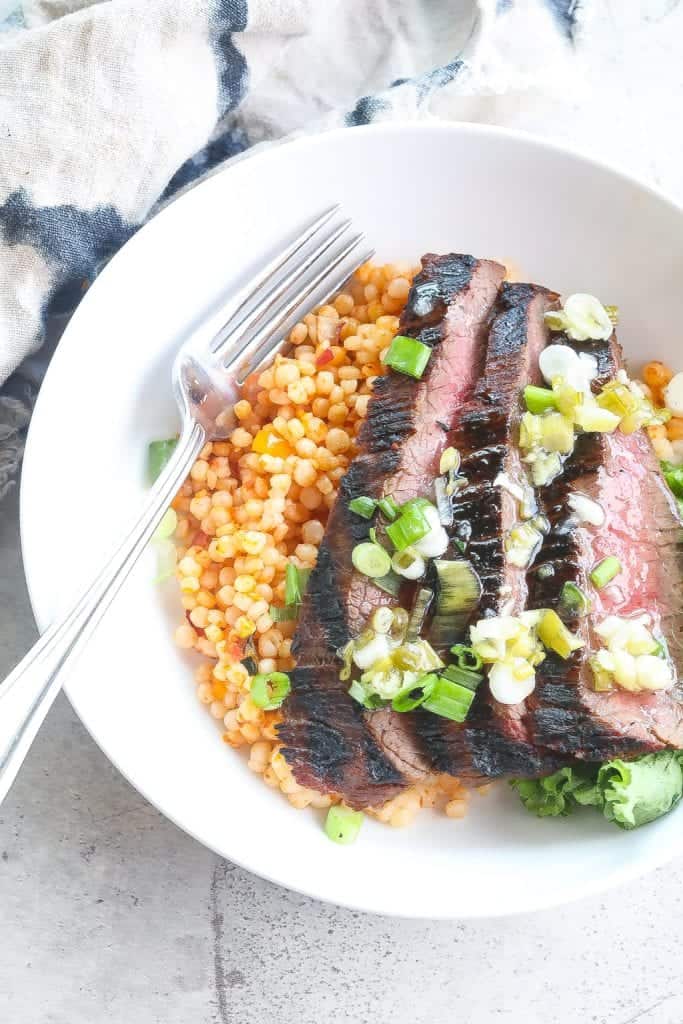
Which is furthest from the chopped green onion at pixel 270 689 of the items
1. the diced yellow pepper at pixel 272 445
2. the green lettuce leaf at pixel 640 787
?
the green lettuce leaf at pixel 640 787

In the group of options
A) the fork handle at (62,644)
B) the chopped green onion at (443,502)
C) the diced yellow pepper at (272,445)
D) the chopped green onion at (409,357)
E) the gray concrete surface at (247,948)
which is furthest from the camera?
the gray concrete surface at (247,948)

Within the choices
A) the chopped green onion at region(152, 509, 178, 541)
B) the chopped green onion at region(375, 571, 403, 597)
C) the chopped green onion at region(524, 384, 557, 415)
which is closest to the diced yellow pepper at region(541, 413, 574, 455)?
the chopped green onion at region(524, 384, 557, 415)

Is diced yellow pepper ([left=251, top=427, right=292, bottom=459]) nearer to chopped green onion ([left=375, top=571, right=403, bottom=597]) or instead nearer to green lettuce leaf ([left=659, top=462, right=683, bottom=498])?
chopped green onion ([left=375, top=571, right=403, bottom=597])

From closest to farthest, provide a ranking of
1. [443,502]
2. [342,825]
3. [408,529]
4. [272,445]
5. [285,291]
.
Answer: [408,529] → [443,502] → [342,825] → [272,445] → [285,291]

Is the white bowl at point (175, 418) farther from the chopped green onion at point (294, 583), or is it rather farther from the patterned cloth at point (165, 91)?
the chopped green onion at point (294, 583)

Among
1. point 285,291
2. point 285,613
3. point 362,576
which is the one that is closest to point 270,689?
point 285,613

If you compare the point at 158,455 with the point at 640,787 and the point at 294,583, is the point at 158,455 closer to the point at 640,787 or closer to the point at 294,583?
the point at 294,583

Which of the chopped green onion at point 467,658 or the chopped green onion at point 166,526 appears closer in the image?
the chopped green onion at point 467,658
